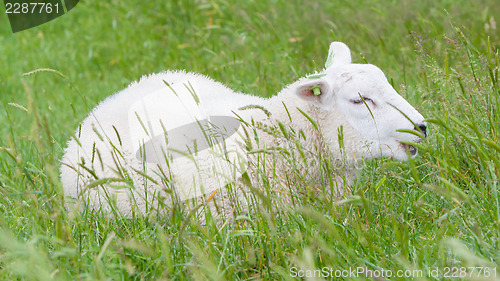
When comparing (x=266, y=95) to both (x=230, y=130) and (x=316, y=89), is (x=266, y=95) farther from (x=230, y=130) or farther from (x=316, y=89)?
(x=316, y=89)

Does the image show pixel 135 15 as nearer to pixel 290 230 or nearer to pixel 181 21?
pixel 181 21

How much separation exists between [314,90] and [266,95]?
2.08 meters

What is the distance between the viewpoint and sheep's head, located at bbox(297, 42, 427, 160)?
10.8ft

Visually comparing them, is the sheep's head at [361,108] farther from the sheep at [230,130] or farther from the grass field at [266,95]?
the grass field at [266,95]

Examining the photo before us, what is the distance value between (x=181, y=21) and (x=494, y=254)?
639 centimetres

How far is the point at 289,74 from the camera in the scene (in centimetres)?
578

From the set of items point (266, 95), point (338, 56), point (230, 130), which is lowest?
point (230, 130)

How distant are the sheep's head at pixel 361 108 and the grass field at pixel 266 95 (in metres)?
0.13

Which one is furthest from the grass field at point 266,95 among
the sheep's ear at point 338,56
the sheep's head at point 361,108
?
the sheep's ear at point 338,56

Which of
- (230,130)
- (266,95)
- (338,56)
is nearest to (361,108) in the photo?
(338,56)

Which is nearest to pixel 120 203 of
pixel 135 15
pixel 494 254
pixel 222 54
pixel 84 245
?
pixel 84 245

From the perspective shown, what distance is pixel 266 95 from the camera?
5.43 metres

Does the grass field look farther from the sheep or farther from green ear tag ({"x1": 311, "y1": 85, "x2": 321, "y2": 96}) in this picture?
green ear tag ({"x1": 311, "y1": 85, "x2": 321, "y2": 96})

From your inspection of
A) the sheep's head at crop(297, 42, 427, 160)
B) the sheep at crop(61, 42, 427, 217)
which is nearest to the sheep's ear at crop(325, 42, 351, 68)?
the sheep at crop(61, 42, 427, 217)
